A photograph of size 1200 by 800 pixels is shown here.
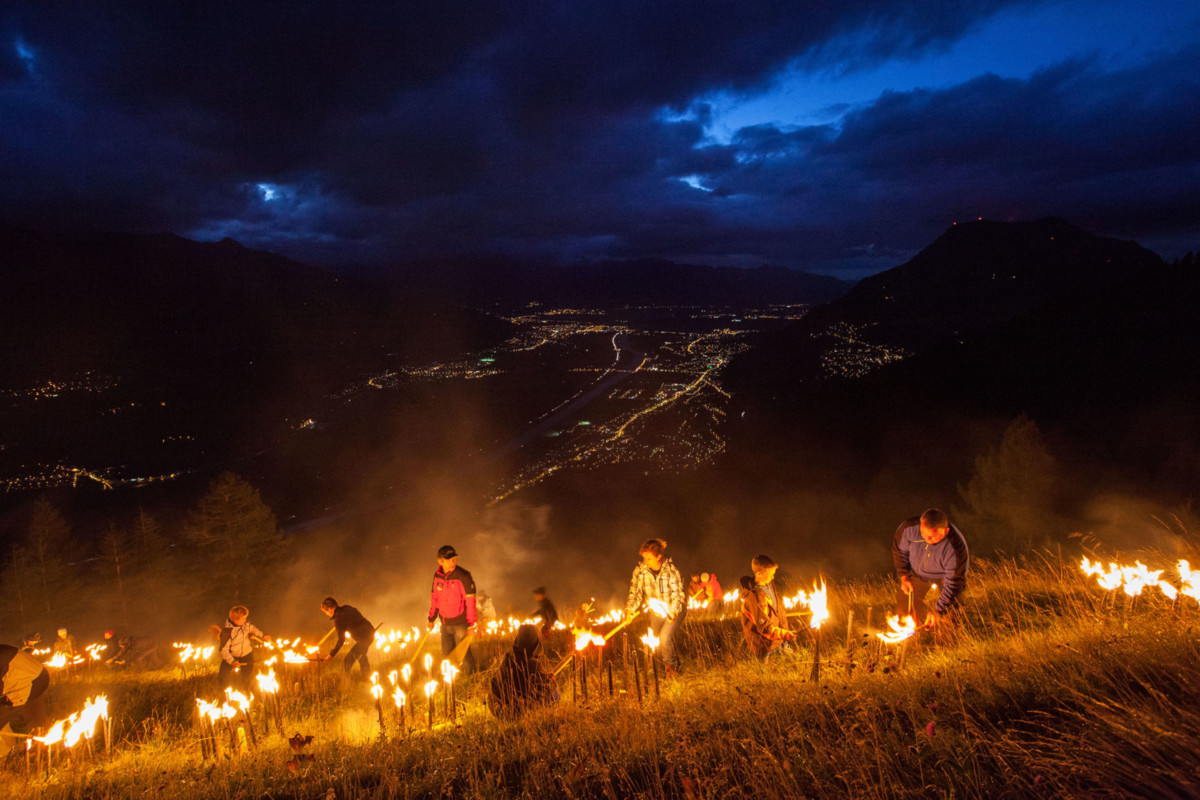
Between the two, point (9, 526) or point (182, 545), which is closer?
point (182, 545)

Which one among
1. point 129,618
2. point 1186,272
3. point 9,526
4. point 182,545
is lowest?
point 129,618

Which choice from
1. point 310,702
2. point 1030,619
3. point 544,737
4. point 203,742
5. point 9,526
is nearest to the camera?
point 544,737

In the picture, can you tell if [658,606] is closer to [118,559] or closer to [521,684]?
[521,684]

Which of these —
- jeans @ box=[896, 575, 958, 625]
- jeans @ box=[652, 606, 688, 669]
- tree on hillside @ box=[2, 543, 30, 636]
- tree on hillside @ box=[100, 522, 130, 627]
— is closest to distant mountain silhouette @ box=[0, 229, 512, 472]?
tree on hillside @ box=[100, 522, 130, 627]

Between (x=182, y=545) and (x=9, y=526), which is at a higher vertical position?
(x=9, y=526)

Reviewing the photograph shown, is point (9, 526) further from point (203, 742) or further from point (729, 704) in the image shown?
point (729, 704)

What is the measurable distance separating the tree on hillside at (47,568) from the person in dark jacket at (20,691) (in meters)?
34.6

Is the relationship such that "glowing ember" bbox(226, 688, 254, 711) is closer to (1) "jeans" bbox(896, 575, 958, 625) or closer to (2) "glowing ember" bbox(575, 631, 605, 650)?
(2) "glowing ember" bbox(575, 631, 605, 650)

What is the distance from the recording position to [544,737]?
14.4 ft

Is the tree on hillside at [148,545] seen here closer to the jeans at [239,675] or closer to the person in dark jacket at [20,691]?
the jeans at [239,675]

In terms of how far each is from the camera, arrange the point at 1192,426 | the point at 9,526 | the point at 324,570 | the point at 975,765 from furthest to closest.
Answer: the point at 9,526, the point at 1192,426, the point at 324,570, the point at 975,765

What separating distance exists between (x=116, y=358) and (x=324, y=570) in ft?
487

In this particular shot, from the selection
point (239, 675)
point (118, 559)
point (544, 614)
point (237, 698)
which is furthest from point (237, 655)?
point (118, 559)

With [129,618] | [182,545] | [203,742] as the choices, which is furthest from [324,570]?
[203,742]
